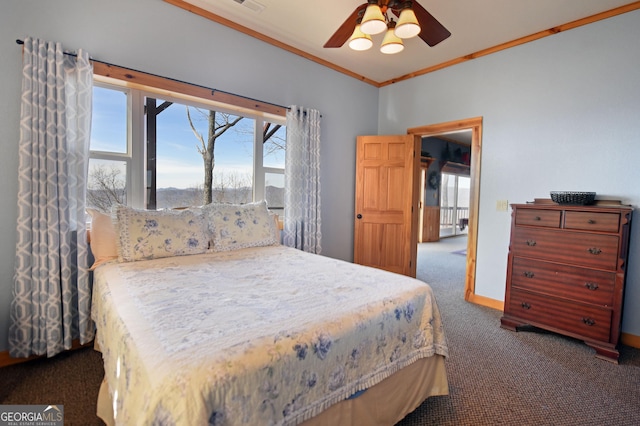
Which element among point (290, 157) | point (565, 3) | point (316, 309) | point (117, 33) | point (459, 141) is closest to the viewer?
point (316, 309)

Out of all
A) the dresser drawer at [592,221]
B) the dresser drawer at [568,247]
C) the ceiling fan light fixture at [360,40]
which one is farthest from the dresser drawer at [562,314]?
the ceiling fan light fixture at [360,40]

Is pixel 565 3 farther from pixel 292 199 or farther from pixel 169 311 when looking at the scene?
pixel 169 311

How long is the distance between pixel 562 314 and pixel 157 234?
3268 mm

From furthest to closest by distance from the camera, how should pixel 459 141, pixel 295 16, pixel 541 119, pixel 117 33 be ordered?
pixel 459 141 → pixel 541 119 → pixel 295 16 → pixel 117 33

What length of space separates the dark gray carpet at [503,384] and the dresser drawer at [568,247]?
713 millimetres

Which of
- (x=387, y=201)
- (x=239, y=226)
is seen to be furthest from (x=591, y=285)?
(x=239, y=226)

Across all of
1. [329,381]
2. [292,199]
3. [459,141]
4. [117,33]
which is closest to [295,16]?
[117,33]

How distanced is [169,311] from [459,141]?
854 cm

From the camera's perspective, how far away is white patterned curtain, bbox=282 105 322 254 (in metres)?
3.29

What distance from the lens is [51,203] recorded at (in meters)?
1.97

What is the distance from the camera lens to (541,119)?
2879 mm

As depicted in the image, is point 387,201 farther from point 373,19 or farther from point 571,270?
point 373,19

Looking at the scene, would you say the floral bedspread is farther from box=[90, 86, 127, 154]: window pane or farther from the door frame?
the door frame

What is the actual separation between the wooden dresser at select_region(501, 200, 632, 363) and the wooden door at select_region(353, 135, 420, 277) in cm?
130
